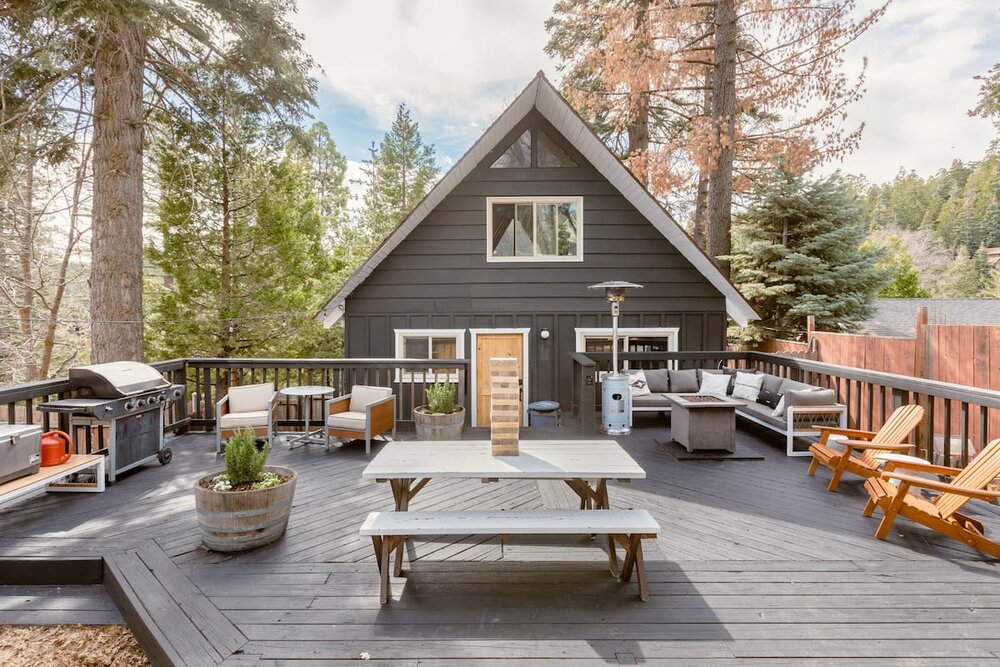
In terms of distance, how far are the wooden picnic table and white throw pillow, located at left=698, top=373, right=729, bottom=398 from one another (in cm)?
395

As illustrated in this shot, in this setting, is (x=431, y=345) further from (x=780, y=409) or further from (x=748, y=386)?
(x=780, y=409)

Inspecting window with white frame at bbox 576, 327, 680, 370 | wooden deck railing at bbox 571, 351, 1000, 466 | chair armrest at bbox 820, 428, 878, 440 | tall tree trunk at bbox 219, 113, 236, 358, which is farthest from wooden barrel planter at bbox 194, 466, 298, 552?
tall tree trunk at bbox 219, 113, 236, 358

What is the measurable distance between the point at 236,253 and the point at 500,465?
10592 mm

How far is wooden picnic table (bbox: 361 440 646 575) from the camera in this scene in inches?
96.0

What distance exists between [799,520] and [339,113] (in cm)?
2278

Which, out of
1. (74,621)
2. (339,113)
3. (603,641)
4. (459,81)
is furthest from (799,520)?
(339,113)

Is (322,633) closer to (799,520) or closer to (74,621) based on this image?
(74,621)


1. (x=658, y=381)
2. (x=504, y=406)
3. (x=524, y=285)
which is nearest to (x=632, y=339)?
(x=658, y=381)

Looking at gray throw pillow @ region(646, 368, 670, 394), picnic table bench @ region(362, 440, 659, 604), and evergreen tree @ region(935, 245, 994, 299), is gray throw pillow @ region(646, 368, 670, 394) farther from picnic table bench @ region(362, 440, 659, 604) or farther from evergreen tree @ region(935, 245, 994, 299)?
evergreen tree @ region(935, 245, 994, 299)

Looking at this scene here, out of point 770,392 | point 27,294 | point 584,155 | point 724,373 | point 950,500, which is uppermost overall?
point 584,155

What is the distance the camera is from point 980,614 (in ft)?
7.28

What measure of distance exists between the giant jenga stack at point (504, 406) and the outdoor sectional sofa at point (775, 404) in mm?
3623

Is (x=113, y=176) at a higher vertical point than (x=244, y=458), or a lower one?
higher

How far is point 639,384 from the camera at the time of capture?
6.42 m
